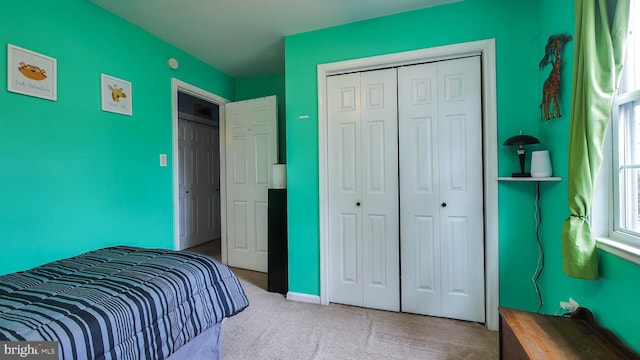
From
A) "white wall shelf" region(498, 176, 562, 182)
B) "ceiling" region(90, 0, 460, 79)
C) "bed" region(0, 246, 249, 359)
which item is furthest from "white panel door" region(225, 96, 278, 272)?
"white wall shelf" region(498, 176, 562, 182)

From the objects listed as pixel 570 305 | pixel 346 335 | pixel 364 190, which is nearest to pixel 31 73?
pixel 364 190

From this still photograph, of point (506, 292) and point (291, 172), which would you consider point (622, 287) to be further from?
point (291, 172)

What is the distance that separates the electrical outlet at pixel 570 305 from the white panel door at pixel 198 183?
436 centimetres

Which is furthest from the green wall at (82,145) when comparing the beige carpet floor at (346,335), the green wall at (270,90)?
the beige carpet floor at (346,335)

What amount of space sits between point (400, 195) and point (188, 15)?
236 centimetres

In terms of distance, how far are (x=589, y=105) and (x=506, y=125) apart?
0.80 metres

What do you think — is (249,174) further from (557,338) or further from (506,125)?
(557,338)

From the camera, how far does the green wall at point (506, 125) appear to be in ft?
4.96

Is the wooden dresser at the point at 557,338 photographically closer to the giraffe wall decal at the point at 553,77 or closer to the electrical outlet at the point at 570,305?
the electrical outlet at the point at 570,305

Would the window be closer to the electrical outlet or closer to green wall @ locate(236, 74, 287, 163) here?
the electrical outlet

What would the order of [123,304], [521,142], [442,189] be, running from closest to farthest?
[123,304] → [521,142] → [442,189]

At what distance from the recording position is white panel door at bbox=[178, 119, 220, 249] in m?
Answer: 4.12

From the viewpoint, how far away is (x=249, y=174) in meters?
3.26

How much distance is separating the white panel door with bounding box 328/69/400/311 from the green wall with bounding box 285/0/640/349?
0.62ft
